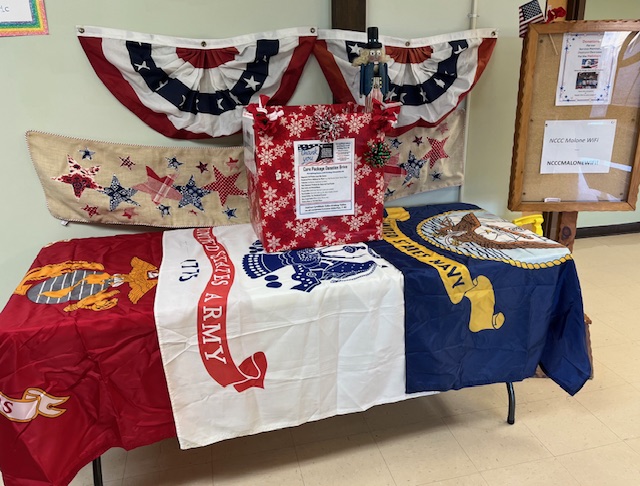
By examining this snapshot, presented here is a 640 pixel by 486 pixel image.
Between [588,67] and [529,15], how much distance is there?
0.89 ft

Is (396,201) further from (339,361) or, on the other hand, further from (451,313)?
(339,361)

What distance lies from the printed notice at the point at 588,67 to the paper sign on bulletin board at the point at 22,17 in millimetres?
1677

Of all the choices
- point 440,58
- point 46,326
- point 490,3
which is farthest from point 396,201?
point 46,326

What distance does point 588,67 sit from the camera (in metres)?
1.68

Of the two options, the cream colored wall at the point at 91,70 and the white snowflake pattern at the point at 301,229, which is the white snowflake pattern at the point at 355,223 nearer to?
the white snowflake pattern at the point at 301,229

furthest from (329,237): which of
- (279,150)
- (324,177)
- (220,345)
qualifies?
(220,345)

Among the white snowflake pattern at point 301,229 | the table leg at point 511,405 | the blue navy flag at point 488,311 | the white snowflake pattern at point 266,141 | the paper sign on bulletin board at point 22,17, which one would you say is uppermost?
the paper sign on bulletin board at point 22,17

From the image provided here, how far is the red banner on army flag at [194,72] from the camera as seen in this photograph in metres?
1.60

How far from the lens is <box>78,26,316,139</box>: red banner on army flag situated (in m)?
1.60

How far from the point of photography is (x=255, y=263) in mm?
1468

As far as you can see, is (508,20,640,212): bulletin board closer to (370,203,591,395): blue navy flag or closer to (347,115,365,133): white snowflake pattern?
(370,203,591,395): blue navy flag

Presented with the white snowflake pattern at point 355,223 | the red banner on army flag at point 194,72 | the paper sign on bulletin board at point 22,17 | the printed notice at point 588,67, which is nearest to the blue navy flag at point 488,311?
the white snowflake pattern at point 355,223

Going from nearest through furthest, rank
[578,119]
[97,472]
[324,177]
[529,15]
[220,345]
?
[220,345] → [97,472] → [324,177] → [529,15] → [578,119]

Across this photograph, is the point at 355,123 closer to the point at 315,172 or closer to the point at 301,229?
the point at 315,172
